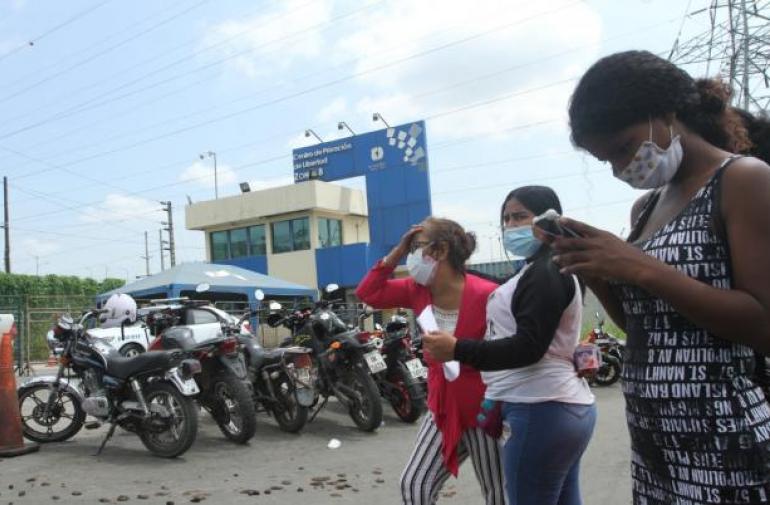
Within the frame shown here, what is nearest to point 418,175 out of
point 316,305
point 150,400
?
point 316,305

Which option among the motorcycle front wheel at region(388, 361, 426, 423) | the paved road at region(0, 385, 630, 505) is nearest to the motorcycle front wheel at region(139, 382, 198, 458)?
the paved road at region(0, 385, 630, 505)

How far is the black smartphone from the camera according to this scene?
5.39 feet

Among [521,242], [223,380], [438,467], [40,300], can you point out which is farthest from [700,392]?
[40,300]

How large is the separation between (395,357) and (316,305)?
49.0 inches

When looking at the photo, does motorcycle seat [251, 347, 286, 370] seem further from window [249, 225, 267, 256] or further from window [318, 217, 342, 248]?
window [249, 225, 267, 256]

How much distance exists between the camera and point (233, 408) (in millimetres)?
7414

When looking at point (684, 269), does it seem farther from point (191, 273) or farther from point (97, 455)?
point (191, 273)

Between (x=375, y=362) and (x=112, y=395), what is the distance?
8.83 feet

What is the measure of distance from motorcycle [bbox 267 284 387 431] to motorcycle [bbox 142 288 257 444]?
93 cm

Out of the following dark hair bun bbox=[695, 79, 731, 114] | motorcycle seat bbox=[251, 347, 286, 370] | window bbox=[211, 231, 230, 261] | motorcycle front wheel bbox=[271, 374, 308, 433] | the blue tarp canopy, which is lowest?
motorcycle front wheel bbox=[271, 374, 308, 433]

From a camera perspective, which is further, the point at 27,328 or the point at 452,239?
the point at 27,328

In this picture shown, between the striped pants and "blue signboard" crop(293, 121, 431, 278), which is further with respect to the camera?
"blue signboard" crop(293, 121, 431, 278)

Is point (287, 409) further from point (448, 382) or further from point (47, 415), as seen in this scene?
point (448, 382)

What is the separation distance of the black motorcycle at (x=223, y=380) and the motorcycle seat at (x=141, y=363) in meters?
0.26
